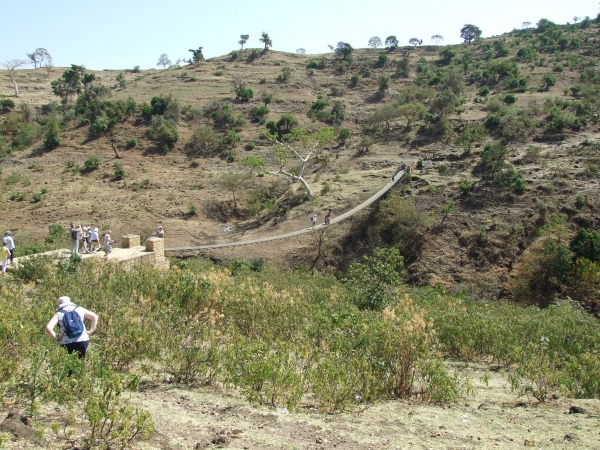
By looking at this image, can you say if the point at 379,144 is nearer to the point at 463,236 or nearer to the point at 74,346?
the point at 463,236

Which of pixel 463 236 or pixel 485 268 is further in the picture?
pixel 463 236

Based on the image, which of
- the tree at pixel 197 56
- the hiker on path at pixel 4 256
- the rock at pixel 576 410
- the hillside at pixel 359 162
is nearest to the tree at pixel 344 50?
the hillside at pixel 359 162

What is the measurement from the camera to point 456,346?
29.3 ft

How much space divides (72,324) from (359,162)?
31177mm

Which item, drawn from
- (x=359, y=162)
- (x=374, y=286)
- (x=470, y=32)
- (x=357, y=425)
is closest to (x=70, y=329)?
(x=357, y=425)

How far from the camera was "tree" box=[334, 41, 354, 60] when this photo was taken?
6500cm

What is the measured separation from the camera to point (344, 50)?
65.4m

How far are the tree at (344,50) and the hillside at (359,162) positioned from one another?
25.5 feet

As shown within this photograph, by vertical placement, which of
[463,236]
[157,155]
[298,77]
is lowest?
[463,236]

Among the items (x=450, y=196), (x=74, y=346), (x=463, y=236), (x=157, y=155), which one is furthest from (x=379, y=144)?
(x=74, y=346)

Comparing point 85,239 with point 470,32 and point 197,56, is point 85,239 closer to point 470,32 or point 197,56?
point 197,56

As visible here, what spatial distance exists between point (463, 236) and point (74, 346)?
21.7 metres

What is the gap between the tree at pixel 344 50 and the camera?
213ft

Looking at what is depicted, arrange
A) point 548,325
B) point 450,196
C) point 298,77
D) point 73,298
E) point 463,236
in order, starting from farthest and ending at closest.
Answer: point 298,77 → point 450,196 → point 463,236 → point 548,325 → point 73,298
